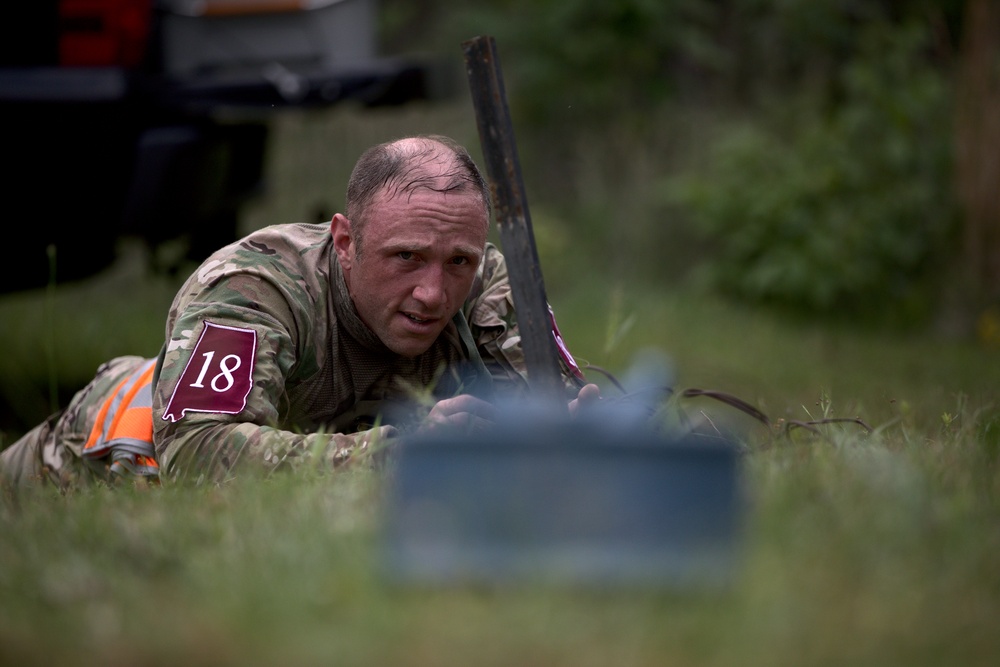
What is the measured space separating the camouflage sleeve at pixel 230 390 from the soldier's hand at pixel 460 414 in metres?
0.24

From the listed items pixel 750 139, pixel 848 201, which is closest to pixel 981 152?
pixel 848 201

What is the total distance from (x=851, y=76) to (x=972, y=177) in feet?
4.94

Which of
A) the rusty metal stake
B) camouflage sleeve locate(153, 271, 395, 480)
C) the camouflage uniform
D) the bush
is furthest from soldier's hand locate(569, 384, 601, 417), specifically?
the bush

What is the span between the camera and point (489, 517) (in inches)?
60.0

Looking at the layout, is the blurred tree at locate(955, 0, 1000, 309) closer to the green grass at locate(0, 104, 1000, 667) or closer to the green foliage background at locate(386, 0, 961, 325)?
the green foliage background at locate(386, 0, 961, 325)

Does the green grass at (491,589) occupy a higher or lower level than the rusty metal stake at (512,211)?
lower

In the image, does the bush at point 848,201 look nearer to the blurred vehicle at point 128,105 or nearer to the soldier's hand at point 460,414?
the blurred vehicle at point 128,105

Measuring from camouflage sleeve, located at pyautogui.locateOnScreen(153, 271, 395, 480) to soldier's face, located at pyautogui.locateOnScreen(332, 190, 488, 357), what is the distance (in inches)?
10.2

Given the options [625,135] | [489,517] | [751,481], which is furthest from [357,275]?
[625,135]

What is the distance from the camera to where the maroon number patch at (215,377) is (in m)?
2.83

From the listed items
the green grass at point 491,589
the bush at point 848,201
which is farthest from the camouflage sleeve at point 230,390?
the bush at point 848,201

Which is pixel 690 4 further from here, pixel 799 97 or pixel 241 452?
pixel 241 452

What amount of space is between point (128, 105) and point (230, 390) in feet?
6.32

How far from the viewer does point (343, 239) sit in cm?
328
